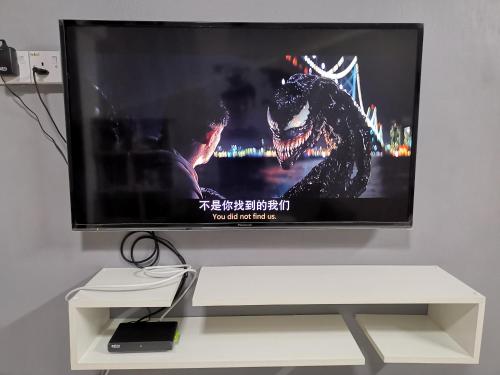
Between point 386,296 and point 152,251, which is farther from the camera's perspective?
point 152,251

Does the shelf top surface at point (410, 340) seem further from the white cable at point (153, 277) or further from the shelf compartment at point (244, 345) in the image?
the white cable at point (153, 277)

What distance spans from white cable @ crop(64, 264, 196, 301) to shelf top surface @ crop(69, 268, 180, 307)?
0.01 m

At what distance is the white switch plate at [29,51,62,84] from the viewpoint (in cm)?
119

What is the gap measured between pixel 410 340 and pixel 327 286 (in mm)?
364

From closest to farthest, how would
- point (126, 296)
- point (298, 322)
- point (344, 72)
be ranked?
1. point (126, 296)
2. point (344, 72)
3. point (298, 322)

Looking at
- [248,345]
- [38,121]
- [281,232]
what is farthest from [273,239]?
[38,121]

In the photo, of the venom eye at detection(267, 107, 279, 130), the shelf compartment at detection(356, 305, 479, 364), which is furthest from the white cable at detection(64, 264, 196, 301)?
the shelf compartment at detection(356, 305, 479, 364)

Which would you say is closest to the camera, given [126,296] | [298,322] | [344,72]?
[126,296]

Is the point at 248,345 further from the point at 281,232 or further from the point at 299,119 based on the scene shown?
the point at 299,119

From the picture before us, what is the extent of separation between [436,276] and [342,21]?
987 millimetres

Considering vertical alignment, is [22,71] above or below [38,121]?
above

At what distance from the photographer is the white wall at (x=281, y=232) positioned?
123 cm

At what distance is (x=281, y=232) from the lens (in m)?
1.32

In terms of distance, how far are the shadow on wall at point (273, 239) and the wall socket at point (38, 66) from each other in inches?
22.4
